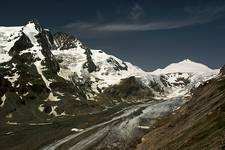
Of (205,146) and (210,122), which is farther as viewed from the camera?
(210,122)

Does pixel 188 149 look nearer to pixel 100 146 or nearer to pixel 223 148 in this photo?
pixel 223 148

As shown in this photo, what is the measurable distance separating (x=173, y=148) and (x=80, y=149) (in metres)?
80.8

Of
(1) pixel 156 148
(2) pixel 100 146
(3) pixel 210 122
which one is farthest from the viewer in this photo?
(2) pixel 100 146

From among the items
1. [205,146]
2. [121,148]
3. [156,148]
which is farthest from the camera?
[121,148]

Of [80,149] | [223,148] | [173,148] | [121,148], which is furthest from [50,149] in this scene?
[223,148]

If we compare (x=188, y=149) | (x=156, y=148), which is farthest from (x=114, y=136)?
(x=188, y=149)

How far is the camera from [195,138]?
94938 mm

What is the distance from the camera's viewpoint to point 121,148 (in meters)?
166

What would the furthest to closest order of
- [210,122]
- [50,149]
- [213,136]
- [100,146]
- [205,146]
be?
[50,149], [100,146], [210,122], [213,136], [205,146]

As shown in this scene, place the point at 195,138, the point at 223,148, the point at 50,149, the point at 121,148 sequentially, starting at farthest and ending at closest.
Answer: the point at 50,149 → the point at 121,148 → the point at 195,138 → the point at 223,148

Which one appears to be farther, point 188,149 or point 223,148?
point 188,149

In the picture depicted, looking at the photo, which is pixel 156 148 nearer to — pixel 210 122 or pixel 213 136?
pixel 210 122

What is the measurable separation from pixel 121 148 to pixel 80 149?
787 inches

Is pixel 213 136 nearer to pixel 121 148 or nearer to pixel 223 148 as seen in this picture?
pixel 223 148
